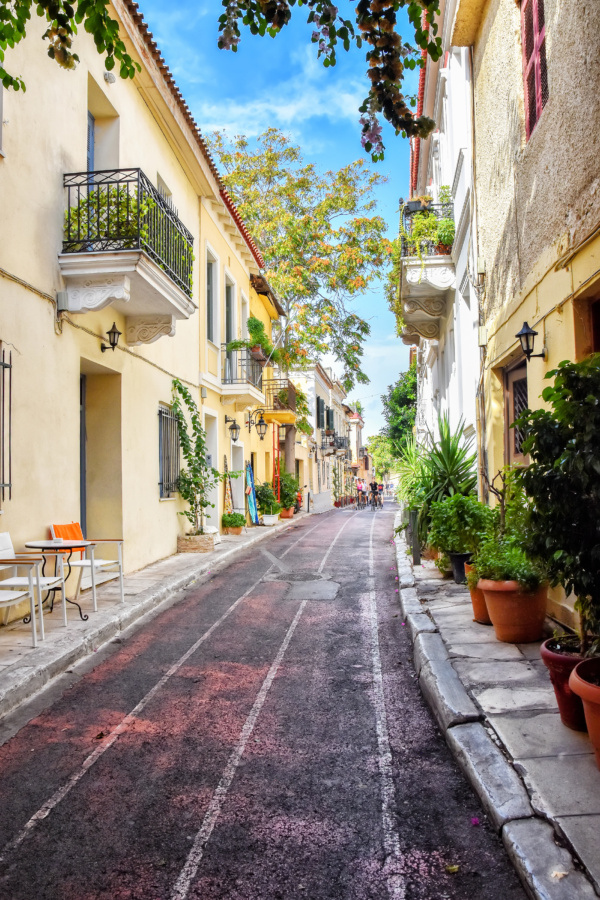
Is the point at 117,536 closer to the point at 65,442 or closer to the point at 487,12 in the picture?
the point at 65,442

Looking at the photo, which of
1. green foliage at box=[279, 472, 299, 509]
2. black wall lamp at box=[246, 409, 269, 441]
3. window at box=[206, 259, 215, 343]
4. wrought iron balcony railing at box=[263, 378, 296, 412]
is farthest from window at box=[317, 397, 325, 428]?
window at box=[206, 259, 215, 343]

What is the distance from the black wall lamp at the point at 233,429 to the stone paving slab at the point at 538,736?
14.1 meters

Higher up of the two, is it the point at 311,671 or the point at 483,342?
the point at 483,342

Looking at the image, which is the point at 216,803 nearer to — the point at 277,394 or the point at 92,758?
the point at 92,758

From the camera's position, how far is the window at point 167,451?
1194 centimetres

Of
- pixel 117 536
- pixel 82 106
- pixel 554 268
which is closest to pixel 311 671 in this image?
pixel 554 268

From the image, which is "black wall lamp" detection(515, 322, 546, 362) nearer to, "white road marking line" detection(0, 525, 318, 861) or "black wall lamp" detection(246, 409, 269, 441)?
"white road marking line" detection(0, 525, 318, 861)

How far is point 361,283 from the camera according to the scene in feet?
77.2

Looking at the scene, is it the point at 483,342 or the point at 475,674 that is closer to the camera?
the point at 475,674

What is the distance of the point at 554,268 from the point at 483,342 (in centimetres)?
321

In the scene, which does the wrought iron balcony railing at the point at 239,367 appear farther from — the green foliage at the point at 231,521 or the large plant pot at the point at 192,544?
the large plant pot at the point at 192,544

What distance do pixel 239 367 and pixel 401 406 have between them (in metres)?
21.7

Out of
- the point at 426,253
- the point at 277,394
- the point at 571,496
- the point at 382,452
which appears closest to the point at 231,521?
the point at 277,394

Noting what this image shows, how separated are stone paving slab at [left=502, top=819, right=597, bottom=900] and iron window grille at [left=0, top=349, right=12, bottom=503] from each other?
17.8ft
